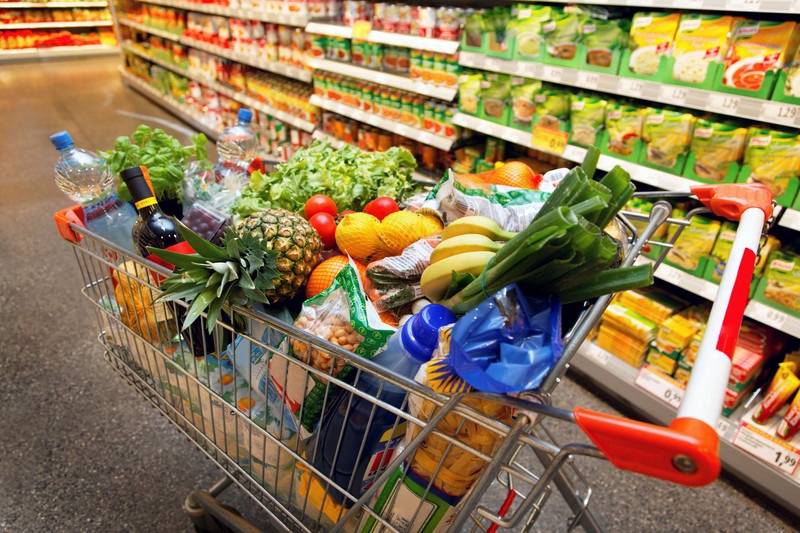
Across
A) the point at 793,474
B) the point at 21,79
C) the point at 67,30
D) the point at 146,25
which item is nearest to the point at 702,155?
the point at 793,474

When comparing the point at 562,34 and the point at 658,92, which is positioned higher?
the point at 562,34

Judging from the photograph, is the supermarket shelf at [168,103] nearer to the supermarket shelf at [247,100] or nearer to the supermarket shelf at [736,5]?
the supermarket shelf at [247,100]

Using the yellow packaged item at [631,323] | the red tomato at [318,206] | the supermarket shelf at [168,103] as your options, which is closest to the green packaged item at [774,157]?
the yellow packaged item at [631,323]

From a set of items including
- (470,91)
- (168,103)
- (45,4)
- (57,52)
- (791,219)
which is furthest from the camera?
(57,52)

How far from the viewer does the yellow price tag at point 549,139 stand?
221 cm

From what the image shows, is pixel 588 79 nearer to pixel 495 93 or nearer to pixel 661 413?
pixel 495 93

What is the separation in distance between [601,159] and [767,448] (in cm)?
122

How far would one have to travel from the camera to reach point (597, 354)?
222 cm

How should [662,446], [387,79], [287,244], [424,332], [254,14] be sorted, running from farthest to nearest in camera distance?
[254,14] → [387,79] → [287,244] → [424,332] → [662,446]

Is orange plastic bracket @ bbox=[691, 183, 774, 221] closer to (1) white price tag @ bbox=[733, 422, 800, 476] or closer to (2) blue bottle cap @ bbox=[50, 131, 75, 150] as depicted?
(1) white price tag @ bbox=[733, 422, 800, 476]

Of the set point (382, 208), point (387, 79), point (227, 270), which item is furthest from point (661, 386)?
point (387, 79)

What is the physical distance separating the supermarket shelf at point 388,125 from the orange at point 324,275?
1.91 m

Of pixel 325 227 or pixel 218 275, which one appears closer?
pixel 218 275

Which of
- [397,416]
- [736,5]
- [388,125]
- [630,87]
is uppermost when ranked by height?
[736,5]
